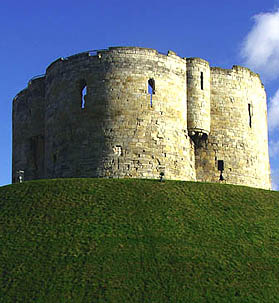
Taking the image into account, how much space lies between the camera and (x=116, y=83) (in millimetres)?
43312

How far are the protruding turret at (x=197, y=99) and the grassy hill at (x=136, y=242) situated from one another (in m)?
6.62

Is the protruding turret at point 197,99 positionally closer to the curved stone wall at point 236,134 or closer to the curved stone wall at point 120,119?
the curved stone wall at point 120,119

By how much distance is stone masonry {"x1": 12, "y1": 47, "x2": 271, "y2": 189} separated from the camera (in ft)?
139

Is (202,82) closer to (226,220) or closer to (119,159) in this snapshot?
(119,159)

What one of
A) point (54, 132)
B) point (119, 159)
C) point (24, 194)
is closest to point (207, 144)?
point (119, 159)

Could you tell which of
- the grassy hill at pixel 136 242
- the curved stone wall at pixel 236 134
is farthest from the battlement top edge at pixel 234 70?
the grassy hill at pixel 136 242

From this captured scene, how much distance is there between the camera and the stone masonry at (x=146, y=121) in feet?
139

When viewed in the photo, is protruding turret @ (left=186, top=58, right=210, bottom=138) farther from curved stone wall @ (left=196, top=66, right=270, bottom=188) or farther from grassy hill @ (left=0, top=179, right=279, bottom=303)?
grassy hill @ (left=0, top=179, right=279, bottom=303)

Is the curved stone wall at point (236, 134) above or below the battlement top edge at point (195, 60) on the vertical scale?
below

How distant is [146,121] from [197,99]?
497 centimetres

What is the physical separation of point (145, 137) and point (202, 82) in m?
7.02

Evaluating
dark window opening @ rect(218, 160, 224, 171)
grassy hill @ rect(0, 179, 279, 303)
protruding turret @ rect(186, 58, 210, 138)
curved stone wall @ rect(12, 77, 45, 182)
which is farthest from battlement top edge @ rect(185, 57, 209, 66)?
curved stone wall @ rect(12, 77, 45, 182)

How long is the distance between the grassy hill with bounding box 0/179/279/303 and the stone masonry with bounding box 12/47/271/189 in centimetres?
394

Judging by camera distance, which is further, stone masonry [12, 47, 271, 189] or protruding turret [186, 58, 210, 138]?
protruding turret [186, 58, 210, 138]
